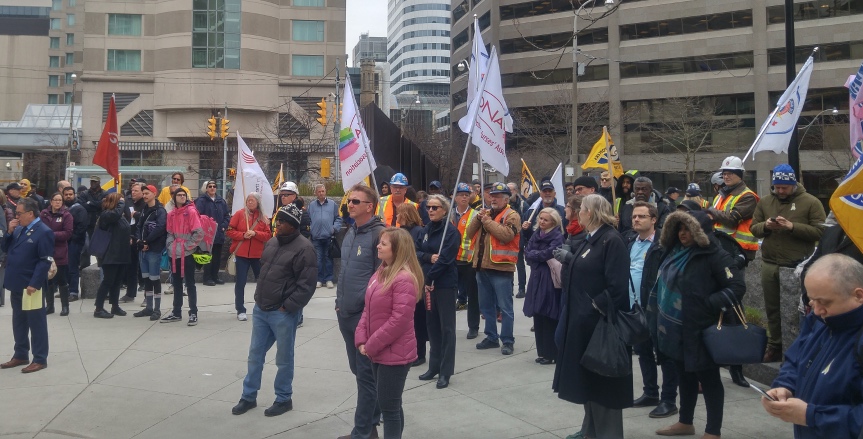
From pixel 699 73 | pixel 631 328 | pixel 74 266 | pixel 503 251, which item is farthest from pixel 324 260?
pixel 699 73

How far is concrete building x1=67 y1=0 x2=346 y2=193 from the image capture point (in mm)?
46531

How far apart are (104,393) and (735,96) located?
51.5m

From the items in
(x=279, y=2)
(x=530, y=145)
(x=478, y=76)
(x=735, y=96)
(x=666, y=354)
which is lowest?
(x=666, y=354)

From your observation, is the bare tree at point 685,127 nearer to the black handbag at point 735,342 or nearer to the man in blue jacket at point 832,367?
the black handbag at point 735,342

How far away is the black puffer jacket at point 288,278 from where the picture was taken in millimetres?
6441

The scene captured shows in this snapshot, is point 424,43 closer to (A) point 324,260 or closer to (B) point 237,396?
(A) point 324,260

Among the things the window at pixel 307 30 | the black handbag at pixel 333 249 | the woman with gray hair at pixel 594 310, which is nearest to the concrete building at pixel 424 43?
the window at pixel 307 30

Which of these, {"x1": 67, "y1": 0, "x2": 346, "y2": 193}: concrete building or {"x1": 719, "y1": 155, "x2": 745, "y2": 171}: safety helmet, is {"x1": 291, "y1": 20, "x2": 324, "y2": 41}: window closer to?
{"x1": 67, "y1": 0, "x2": 346, "y2": 193}: concrete building

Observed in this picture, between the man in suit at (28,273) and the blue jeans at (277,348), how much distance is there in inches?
114

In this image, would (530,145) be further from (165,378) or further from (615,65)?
(165,378)

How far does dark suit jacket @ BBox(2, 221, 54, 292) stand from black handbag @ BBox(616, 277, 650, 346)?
615cm

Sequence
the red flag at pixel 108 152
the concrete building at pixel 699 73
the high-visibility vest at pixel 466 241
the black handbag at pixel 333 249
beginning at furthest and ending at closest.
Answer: the concrete building at pixel 699 73 < the black handbag at pixel 333 249 < the red flag at pixel 108 152 < the high-visibility vest at pixel 466 241

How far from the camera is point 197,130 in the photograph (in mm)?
47062

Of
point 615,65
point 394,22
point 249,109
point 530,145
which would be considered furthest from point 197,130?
point 394,22
